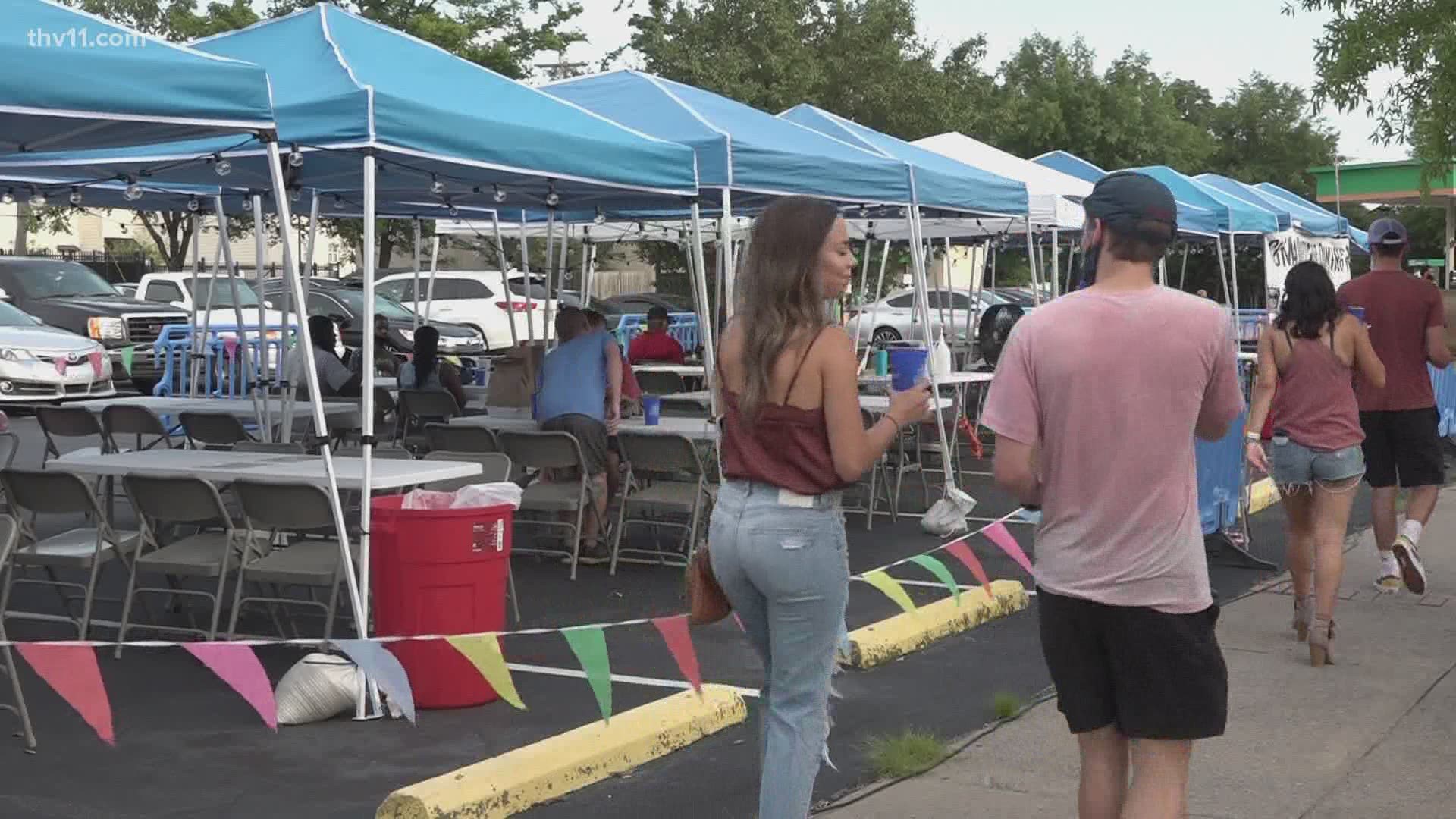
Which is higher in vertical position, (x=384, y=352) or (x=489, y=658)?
(x=384, y=352)

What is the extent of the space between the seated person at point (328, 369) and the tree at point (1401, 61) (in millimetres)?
7843

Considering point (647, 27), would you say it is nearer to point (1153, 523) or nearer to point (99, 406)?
point (99, 406)

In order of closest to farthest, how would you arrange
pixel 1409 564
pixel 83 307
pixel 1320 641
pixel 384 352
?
pixel 1320 641 → pixel 1409 564 → pixel 384 352 → pixel 83 307

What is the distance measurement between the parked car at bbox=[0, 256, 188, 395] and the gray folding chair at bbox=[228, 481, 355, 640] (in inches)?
612

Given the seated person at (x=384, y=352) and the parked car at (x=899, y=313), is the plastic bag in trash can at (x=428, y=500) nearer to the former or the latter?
the seated person at (x=384, y=352)

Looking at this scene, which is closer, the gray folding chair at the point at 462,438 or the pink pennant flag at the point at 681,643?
the pink pennant flag at the point at 681,643

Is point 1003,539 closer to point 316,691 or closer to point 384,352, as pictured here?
point 316,691

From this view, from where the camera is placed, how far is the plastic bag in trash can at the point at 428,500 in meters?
7.09

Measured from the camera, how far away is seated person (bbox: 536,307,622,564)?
10.6m

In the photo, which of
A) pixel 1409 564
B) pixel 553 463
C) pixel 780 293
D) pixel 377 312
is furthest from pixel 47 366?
pixel 780 293

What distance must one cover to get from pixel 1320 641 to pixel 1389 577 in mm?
2103

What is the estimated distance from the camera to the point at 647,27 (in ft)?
131

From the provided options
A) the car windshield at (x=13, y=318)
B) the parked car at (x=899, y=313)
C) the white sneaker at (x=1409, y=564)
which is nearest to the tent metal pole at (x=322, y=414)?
the white sneaker at (x=1409, y=564)

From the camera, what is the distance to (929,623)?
28.2 feet
